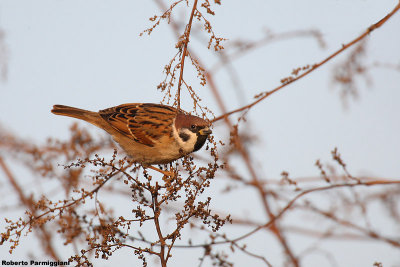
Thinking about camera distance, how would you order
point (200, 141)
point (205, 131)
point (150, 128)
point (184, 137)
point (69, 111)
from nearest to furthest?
point (205, 131), point (200, 141), point (184, 137), point (150, 128), point (69, 111)

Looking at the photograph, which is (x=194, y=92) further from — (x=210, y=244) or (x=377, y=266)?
(x=377, y=266)

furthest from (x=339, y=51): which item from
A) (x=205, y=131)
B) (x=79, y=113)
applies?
(x=79, y=113)

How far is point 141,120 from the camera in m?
4.32

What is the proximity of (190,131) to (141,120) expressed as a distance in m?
0.81

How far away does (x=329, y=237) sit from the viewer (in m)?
3.40

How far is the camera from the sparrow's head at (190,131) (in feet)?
11.5

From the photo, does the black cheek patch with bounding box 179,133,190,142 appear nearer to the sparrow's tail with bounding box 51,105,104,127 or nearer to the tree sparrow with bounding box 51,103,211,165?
the tree sparrow with bounding box 51,103,211,165

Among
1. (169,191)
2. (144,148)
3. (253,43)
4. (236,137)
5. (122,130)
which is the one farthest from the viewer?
(122,130)

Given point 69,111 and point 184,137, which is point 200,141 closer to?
point 184,137

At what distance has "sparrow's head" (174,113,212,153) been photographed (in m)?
3.50

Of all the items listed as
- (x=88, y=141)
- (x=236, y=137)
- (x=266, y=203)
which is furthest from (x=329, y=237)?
(x=88, y=141)

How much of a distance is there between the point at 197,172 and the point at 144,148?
5.14 ft

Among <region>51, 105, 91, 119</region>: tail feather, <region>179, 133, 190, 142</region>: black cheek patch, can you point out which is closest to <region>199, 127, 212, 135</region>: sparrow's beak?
<region>179, 133, 190, 142</region>: black cheek patch

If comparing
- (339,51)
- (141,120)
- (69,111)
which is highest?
(69,111)
